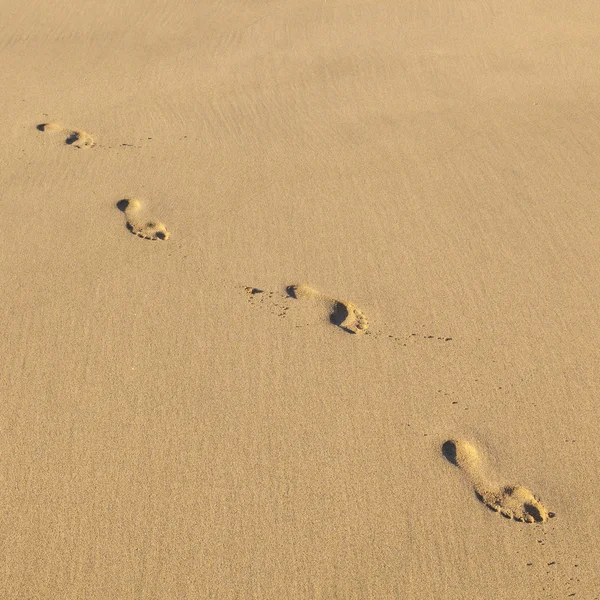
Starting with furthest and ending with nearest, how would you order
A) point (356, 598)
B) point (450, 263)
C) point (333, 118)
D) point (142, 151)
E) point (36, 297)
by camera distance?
point (333, 118)
point (142, 151)
point (450, 263)
point (36, 297)
point (356, 598)

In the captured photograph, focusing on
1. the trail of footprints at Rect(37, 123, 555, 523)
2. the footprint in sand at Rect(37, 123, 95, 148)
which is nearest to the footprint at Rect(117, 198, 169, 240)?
the trail of footprints at Rect(37, 123, 555, 523)

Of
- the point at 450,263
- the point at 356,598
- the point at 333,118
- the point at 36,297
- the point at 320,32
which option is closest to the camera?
the point at 356,598

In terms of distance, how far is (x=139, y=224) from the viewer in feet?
11.5

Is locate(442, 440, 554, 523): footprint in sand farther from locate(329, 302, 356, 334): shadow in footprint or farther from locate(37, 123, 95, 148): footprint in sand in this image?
locate(37, 123, 95, 148): footprint in sand

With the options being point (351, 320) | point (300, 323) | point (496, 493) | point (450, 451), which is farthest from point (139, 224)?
point (496, 493)

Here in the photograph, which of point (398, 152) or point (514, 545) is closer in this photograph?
point (514, 545)

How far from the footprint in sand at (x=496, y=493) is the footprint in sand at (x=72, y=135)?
280 cm

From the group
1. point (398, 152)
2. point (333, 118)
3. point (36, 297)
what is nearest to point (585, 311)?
point (398, 152)

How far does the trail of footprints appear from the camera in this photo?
234cm

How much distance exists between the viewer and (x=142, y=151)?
4102mm

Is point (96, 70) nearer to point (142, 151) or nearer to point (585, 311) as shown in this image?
point (142, 151)

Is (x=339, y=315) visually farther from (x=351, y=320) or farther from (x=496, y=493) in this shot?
(x=496, y=493)

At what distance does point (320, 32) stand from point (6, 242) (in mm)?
3162

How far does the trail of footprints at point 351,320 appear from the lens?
2.34 metres
